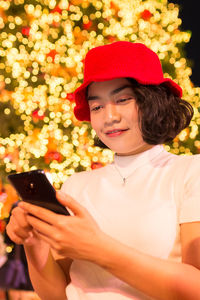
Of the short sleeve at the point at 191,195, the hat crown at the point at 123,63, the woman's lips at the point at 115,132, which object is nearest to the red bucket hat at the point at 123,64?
the hat crown at the point at 123,63

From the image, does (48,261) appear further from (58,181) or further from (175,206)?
(58,181)

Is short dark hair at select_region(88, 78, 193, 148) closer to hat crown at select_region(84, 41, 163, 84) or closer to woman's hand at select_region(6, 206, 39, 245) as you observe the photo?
A: hat crown at select_region(84, 41, 163, 84)

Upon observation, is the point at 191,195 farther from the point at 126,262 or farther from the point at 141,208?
the point at 126,262

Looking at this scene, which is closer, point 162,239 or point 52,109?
point 162,239

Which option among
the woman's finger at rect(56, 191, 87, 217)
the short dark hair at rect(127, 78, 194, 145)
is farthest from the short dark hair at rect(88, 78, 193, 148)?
the woman's finger at rect(56, 191, 87, 217)

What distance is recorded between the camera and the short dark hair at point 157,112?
1.25 m

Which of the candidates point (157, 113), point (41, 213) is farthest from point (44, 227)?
point (157, 113)

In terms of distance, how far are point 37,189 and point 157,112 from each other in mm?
497

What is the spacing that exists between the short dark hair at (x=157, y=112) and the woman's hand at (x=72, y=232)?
401 millimetres

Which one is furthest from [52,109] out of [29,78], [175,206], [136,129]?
[175,206]

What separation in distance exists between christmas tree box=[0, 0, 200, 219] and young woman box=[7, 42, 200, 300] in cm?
190

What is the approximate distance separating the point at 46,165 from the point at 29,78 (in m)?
0.80

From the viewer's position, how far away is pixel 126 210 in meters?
1.16

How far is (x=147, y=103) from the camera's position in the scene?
1.25m
